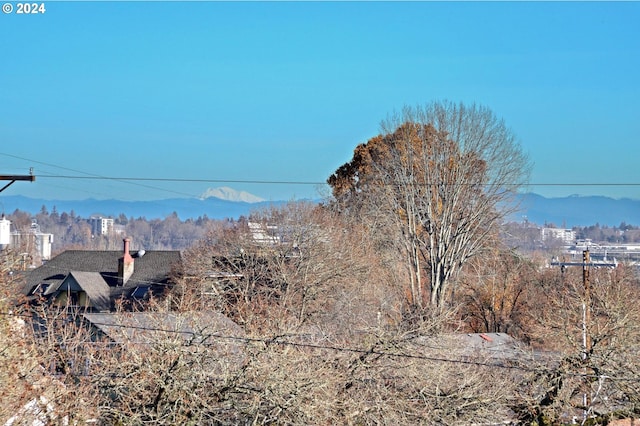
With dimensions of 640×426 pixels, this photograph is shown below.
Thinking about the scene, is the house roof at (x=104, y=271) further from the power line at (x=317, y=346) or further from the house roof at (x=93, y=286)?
the power line at (x=317, y=346)

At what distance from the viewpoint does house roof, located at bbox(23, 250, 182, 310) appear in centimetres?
4906

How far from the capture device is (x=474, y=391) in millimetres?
20047

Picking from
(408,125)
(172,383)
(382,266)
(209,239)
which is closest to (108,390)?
(172,383)

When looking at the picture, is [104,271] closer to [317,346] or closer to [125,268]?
[125,268]

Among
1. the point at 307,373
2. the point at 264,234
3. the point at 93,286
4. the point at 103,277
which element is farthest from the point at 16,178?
the point at 103,277

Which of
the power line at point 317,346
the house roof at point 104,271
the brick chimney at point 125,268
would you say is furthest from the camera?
the brick chimney at point 125,268

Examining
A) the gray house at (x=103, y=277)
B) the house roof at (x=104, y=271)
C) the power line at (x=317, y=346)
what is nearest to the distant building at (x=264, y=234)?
the gray house at (x=103, y=277)

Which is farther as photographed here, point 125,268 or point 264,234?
point 125,268

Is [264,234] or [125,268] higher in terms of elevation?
[264,234]

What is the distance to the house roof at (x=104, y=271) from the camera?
49.1m

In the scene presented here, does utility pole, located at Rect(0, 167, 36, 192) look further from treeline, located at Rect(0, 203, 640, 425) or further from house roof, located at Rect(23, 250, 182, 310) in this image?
house roof, located at Rect(23, 250, 182, 310)

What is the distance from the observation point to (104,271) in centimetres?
5500

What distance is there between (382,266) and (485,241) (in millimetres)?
5499

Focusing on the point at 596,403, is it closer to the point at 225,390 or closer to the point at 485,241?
the point at 225,390
